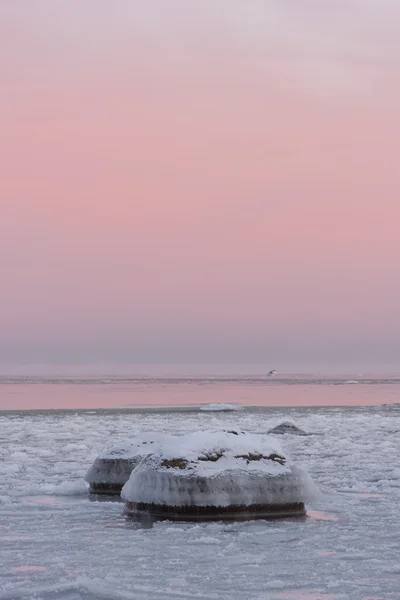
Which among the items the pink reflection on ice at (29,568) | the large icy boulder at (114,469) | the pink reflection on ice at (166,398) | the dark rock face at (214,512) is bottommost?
the pink reflection on ice at (29,568)

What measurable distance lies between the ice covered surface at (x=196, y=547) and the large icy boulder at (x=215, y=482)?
313 mm

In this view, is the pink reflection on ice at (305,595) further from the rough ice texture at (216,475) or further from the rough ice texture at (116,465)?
the rough ice texture at (116,465)

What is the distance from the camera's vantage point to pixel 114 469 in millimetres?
11594

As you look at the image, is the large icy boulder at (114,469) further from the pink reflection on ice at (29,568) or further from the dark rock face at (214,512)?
the pink reflection on ice at (29,568)

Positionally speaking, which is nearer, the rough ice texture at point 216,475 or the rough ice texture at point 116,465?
the rough ice texture at point 216,475

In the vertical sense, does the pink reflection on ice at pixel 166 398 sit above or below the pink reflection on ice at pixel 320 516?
above

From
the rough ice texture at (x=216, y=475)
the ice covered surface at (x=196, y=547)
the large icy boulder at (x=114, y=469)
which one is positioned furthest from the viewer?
the large icy boulder at (x=114, y=469)

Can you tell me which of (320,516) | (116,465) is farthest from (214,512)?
(116,465)

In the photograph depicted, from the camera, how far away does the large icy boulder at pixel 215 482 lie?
938 cm

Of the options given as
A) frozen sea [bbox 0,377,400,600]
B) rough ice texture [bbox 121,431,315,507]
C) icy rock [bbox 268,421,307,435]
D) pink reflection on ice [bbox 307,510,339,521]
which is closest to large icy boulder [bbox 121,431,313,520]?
rough ice texture [bbox 121,431,315,507]

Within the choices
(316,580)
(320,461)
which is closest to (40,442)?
(320,461)

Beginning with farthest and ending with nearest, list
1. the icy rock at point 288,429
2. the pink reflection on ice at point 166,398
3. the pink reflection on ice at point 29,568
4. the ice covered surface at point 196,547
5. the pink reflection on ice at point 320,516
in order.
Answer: the pink reflection on ice at point 166,398, the icy rock at point 288,429, the pink reflection on ice at point 320,516, the pink reflection on ice at point 29,568, the ice covered surface at point 196,547

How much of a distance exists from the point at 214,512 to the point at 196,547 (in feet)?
5.10

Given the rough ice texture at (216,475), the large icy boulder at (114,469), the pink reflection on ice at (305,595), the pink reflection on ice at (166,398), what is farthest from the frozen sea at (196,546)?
the pink reflection on ice at (166,398)
